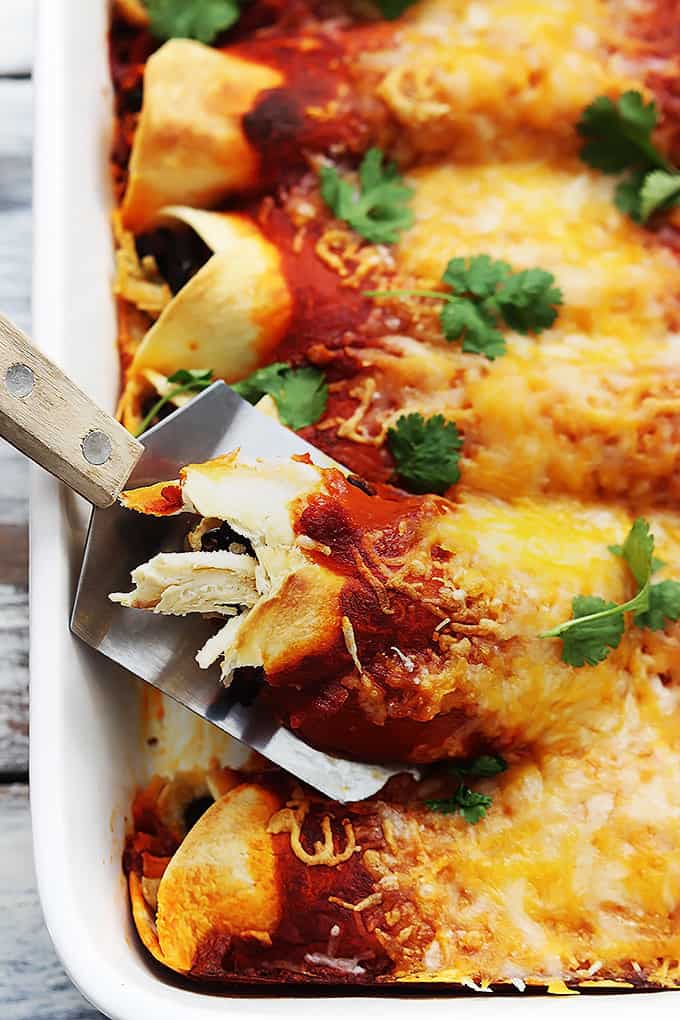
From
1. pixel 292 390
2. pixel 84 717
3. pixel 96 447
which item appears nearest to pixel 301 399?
pixel 292 390

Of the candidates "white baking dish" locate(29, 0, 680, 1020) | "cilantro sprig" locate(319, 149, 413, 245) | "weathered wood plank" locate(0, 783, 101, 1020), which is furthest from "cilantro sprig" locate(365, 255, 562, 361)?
"weathered wood plank" locate(0, 783, 101, 1020)

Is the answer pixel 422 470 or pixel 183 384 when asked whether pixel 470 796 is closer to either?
pixel 422 470

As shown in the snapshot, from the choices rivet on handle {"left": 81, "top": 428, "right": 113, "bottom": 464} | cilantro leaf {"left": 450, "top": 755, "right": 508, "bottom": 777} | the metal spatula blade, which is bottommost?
cilantro leaf {"left": 450, "top": 755, "right": 508, "bottom": 777}

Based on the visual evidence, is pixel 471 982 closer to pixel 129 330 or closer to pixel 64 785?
pixel 64 785

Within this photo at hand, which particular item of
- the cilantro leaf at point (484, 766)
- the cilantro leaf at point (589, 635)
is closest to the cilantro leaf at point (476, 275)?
the cilantro leaf at point (589, 635)

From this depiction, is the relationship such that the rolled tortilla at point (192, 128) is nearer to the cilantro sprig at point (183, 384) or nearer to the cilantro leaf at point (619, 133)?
the cilantro sprig at point (183, 384)

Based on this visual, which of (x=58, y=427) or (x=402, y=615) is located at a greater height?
(x=58, y=427)

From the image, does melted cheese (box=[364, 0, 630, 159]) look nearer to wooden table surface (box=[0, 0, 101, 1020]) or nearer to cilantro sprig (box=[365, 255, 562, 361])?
cilantro sprig (box=[365, 255, 562, 361])
